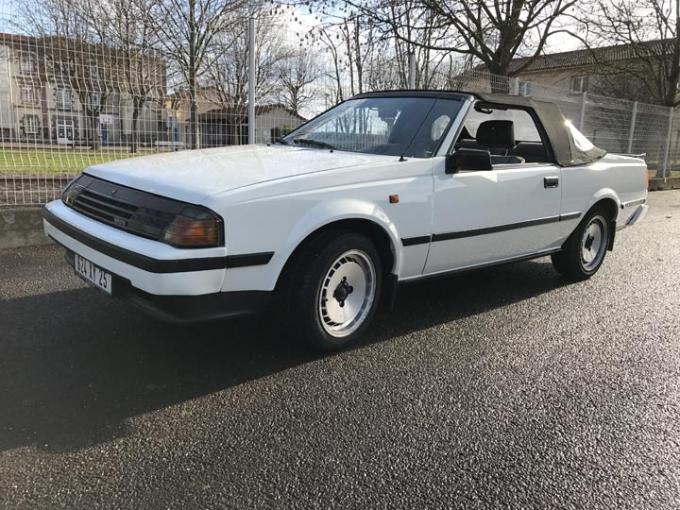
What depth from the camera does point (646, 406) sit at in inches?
117

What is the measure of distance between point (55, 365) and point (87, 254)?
0.66m

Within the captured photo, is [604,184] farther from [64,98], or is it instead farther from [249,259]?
[64,98]

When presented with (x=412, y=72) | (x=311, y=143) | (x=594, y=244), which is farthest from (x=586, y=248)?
(x=412, y=72)

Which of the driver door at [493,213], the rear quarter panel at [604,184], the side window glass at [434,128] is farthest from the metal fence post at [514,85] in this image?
the side window glass at [434,128]

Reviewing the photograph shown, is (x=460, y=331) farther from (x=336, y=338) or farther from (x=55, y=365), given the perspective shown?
(x=55, y=365)

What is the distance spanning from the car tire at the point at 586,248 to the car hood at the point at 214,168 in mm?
2458

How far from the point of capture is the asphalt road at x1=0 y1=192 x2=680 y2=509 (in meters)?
2.19

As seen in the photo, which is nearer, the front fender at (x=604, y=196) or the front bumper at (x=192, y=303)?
the front bumper at (x=192, y=303)

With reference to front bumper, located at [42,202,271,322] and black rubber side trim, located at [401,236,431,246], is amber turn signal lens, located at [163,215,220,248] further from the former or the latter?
black rubber side trim, located at [401,236,431,246]

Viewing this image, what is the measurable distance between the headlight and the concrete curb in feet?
12.8

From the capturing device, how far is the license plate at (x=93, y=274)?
295 cm

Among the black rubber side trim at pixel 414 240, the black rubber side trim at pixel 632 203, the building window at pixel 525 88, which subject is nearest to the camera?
the black rubber side trim at pixel 414 240

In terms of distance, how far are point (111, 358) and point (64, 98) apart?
164 inches

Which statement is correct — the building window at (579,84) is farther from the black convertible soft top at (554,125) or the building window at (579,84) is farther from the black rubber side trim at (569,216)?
the black rubber side trim at (569,216)
